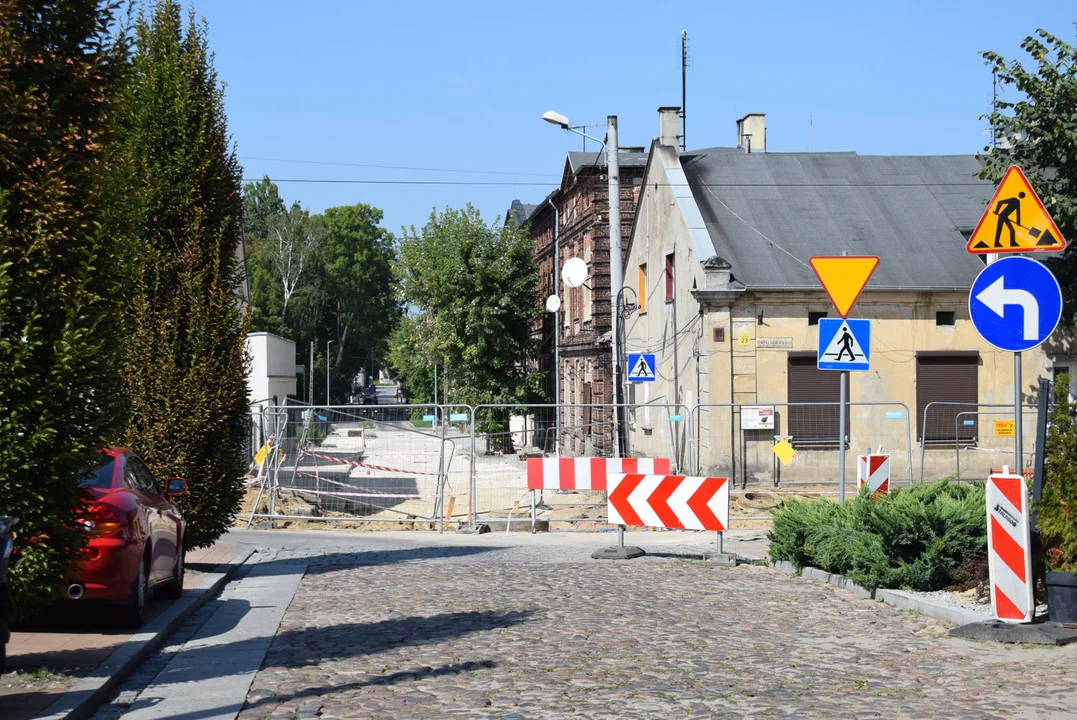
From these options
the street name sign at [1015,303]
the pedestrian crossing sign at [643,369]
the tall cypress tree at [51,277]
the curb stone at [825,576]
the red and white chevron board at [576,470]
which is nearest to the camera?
the tall cypress tree at [51,277]

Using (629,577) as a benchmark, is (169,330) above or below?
above

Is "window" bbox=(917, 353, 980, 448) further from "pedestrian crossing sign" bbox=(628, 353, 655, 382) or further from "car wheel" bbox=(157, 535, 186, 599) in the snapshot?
"car wheel" bbox=(157, 535, 186, 599)

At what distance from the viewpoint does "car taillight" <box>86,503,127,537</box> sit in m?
9.23

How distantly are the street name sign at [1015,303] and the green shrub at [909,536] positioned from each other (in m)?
2.44

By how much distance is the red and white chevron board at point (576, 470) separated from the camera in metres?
18.2

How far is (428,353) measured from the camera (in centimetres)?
5194

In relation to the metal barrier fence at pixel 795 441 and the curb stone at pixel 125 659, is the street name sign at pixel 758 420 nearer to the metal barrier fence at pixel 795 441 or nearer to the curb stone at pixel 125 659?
the metal barrier fence at pixel 795 441

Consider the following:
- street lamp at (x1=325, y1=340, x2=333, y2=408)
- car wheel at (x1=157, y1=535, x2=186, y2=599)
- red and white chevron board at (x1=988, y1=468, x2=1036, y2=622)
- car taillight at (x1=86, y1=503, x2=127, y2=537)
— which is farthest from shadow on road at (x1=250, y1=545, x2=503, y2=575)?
street lamp at (x1=325, y1=340, x2=333, y2=408)

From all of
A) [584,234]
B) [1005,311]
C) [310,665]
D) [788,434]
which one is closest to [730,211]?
[788,434]

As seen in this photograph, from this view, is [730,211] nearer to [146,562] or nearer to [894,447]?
[894,447]

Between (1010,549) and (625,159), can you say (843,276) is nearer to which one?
(1010,549)

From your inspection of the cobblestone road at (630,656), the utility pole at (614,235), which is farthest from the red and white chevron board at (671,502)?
the utility pole at (614,235)

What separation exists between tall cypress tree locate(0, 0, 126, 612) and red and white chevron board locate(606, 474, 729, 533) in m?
8.89

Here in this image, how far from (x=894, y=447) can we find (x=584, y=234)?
21.4 m
